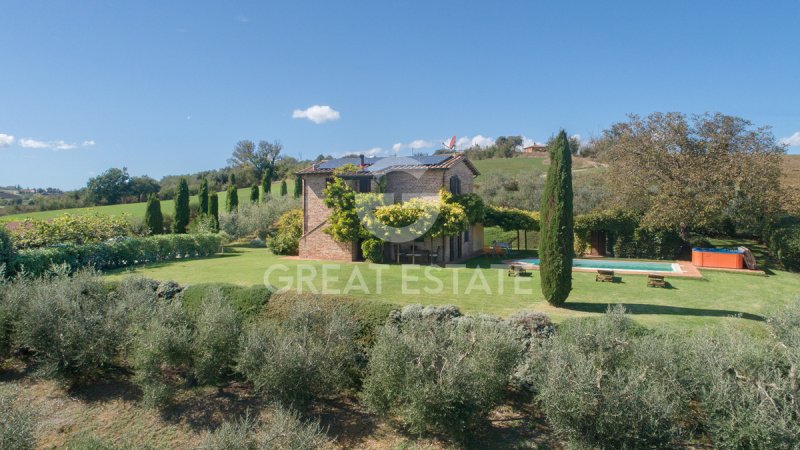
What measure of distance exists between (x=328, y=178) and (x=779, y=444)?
2219cm

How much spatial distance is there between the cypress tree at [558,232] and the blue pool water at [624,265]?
9.27 metres

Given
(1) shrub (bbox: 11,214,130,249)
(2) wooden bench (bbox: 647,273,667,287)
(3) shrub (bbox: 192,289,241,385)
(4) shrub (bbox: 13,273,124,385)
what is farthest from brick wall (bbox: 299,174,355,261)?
(2) wooden bench (bbox: 647,273,667,287)

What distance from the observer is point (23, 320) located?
1062cm

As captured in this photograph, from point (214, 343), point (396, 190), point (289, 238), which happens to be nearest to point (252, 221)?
point (289, 238)

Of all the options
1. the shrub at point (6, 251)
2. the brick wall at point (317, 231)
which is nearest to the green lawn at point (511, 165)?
the brick wall at point (317, 231)

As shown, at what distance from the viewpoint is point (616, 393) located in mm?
6980

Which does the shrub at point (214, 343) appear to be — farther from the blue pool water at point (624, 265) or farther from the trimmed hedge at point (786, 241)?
the trimmed hedge at point (786, 241)

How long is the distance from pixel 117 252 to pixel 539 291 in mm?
19709

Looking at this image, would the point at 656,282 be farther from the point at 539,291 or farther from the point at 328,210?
the point at 328,210

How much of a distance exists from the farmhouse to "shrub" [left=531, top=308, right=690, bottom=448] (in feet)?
47.4

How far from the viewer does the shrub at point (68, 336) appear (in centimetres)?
1005

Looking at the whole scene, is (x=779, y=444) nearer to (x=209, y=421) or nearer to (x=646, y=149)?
(x=209, y=421)

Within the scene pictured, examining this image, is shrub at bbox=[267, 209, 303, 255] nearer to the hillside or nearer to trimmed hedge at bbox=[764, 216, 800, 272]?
the hillside

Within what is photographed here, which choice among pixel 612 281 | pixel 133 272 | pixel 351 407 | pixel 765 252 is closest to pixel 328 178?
pixel 133 272
